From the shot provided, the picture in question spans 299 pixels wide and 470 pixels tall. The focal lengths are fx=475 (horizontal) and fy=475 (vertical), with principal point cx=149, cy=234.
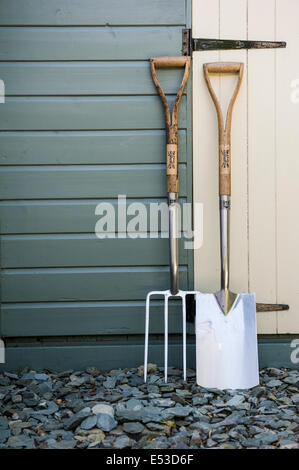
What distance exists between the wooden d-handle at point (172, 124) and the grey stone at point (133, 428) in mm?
1138

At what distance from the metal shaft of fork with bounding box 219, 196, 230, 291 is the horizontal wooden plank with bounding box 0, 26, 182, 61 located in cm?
84

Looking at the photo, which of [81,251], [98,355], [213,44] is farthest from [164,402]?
[213,44]

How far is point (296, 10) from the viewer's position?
252 cm

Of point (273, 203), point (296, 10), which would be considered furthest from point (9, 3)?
point (273, 203)

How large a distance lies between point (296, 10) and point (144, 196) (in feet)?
4.18

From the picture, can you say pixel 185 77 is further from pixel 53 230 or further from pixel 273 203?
pixel 53 230

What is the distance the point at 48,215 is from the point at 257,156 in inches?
46.0

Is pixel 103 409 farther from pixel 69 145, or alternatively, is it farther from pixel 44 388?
pixel 69 145

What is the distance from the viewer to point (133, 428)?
188 cm

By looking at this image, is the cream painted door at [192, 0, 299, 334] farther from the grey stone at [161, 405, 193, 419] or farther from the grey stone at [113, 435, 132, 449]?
the grey stone at [113, 435, 132, 449]

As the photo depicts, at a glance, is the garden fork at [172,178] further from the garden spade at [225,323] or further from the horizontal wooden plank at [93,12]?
the horizontal wooden plank at [93,12]

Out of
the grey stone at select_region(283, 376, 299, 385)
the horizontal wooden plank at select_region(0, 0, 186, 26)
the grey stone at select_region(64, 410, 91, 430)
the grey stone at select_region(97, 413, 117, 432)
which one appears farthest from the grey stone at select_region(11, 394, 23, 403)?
the horizontal wooden plank at select_region(0, 0, 186, 26)
